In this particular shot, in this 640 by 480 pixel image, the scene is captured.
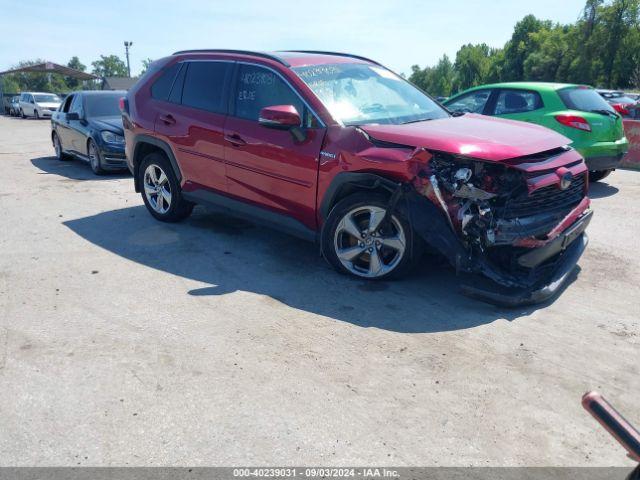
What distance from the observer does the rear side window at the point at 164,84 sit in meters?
6.45

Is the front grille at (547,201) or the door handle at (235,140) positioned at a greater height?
the door handle at (235,140)

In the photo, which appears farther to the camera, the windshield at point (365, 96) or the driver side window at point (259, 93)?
the driver side window at point (259, 93)

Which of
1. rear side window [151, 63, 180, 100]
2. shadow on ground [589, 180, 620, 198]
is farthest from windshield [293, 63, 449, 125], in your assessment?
shadow on ground [589, 180, 620, 198]

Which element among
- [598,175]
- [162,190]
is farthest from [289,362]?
[598,175]

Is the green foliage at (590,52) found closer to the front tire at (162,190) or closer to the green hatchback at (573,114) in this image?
the green hatchback at (573,114)

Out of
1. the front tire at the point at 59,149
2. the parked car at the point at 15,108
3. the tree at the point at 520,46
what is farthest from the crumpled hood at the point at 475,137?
the tree at the point at 520,46

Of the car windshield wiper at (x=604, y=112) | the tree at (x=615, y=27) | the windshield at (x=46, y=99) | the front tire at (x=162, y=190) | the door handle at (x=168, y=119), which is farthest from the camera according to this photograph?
the tree at (x=615, y=27)

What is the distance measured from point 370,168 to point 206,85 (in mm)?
2422

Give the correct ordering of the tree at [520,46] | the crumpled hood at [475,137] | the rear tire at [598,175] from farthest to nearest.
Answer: the tree at [520,46]
the rear tire at [598,175]
the crumpled hood at [475,137]

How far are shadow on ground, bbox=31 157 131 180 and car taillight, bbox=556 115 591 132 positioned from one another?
24.5 feet

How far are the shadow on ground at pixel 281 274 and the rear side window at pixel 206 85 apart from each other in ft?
4.77

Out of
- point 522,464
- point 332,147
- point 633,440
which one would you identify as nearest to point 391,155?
point 332,147

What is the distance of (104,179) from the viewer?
10.1 meters

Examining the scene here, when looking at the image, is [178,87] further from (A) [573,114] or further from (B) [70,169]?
(B) [70,169]
